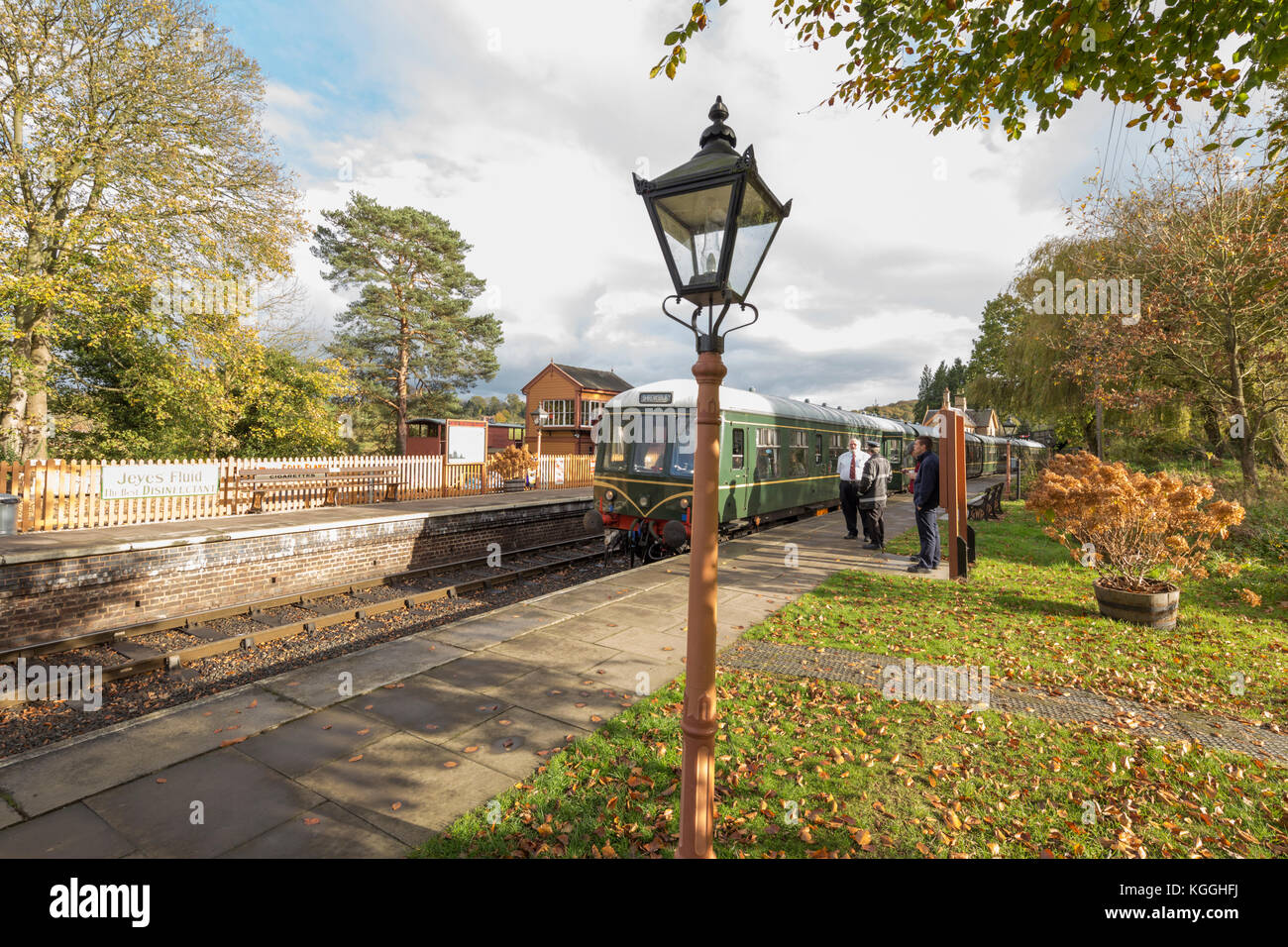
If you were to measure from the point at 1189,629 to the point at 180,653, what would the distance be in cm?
1203

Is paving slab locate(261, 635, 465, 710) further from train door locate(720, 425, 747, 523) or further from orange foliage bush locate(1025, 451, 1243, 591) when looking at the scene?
orange foliage bush locate(1025, 451, 1243, 591)

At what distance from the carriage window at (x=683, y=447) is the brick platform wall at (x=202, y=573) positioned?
19.6 feet

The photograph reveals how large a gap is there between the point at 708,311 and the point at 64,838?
4.38 m

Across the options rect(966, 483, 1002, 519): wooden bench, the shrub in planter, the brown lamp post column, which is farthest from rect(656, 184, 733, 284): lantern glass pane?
rect(966, 483, 1002, 519): wooden bench

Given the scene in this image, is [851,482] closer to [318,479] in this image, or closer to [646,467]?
[646,467]

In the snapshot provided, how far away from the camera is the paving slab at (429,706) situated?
14.0 feet

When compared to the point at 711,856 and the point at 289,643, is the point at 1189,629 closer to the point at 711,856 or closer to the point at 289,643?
the point at 711,856

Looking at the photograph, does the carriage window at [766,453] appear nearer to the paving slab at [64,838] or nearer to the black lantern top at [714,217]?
the black lantern top at [714,217]

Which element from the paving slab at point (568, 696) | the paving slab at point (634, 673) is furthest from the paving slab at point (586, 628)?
the paving slab at point (568, 696)

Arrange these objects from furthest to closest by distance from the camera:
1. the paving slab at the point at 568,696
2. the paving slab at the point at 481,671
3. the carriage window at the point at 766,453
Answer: the carriage window at the point at 766,453
the paving slab at the point at 481,671
the paving slab at the point at 568,696

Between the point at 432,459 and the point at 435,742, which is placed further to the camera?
the point at 432,459

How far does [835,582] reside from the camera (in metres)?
8.66

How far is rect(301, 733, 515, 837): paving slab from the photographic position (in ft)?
10.6

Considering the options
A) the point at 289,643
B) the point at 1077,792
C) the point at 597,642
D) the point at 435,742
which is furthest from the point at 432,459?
the point at 1077,792
